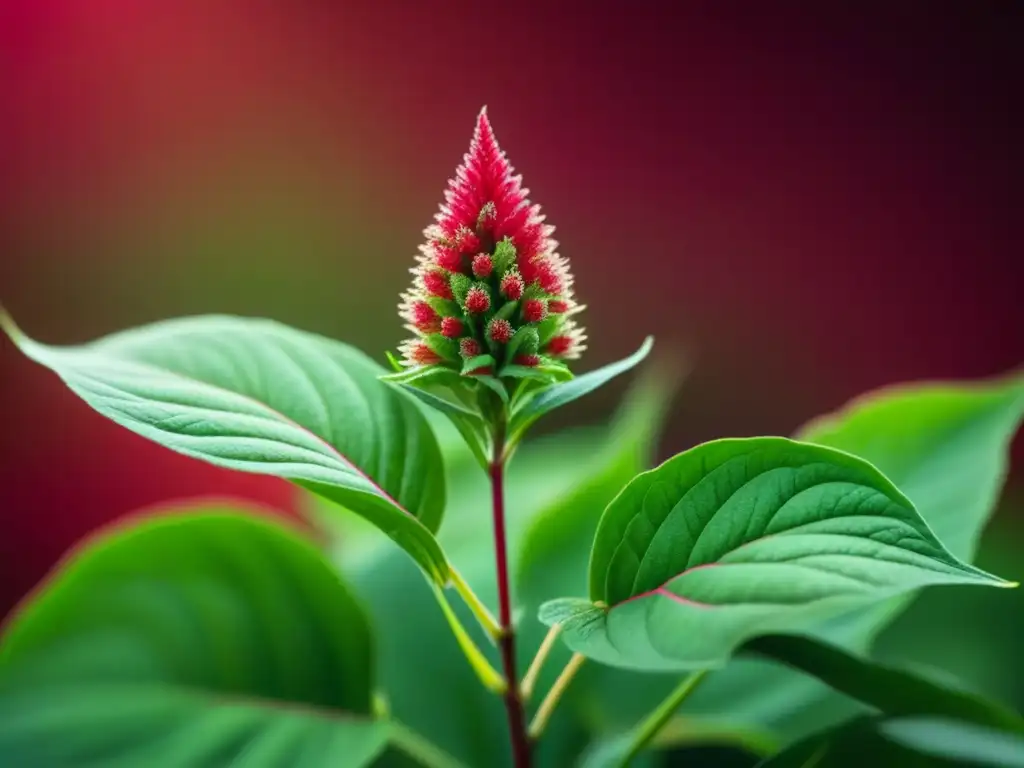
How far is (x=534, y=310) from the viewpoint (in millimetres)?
436

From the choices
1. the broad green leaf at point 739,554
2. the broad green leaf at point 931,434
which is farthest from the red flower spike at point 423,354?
the broad green leaf at point 931,434

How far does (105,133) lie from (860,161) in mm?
1131

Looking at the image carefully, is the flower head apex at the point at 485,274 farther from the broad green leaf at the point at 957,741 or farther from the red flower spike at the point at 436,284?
the broad green leaf at the point at 957,741

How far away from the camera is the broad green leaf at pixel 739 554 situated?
1.17 feet

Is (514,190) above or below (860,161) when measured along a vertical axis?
below

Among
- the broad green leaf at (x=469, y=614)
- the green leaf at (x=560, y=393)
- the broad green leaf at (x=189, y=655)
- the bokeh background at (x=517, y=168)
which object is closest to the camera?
the green leaf at (x=560, y=393)

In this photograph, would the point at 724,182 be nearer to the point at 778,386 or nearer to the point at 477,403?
the point at 778,386

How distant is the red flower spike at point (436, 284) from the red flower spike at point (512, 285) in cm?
3

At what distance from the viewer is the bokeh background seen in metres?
1.36

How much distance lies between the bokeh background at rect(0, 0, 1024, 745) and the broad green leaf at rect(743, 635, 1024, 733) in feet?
2.86

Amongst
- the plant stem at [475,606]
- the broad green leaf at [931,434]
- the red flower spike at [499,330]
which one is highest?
the red flower spike at [499,330]

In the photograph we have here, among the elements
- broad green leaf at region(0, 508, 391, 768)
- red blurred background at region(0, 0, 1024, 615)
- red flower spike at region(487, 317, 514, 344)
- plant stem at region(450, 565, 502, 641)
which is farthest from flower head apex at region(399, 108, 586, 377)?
red blurred background at region(0, 0, 1024, 615)

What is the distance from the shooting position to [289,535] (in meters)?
0.65

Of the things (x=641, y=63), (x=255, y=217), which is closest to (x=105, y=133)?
(x=255, y=217)
